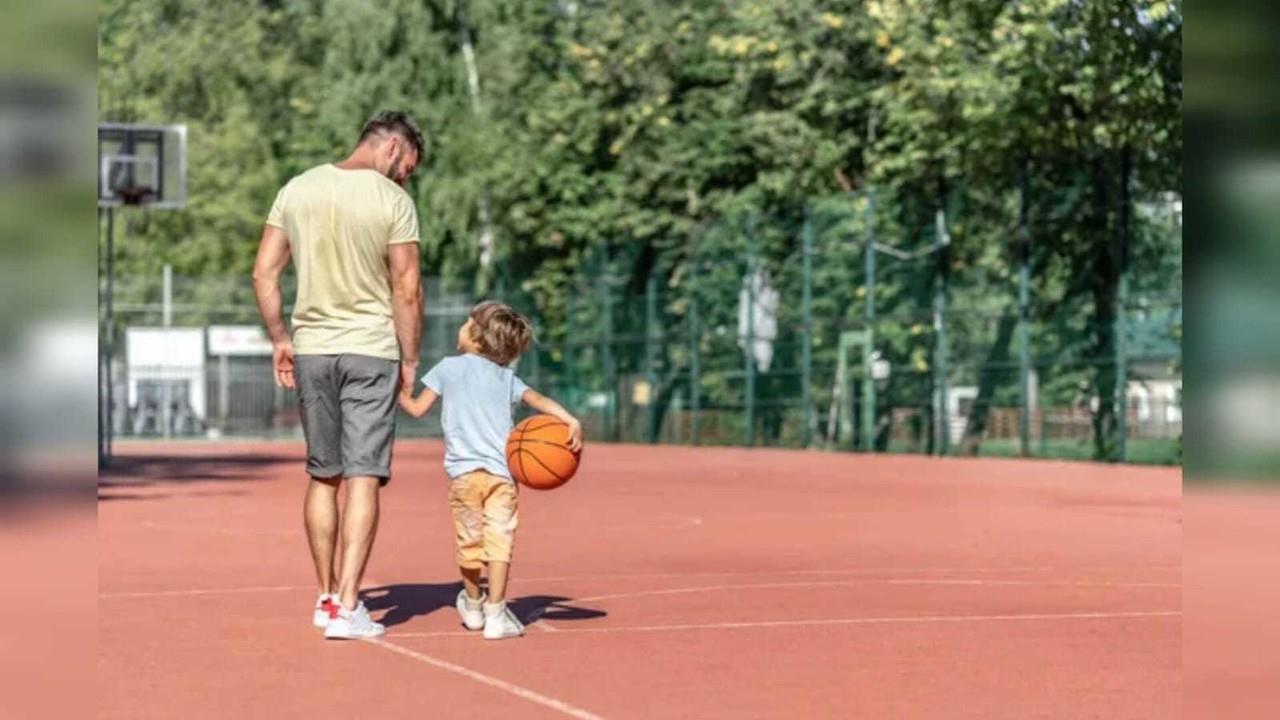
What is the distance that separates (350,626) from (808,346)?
29.0 m

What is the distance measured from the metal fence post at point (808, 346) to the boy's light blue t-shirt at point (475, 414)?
28.4 metres

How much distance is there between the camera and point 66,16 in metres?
2.37

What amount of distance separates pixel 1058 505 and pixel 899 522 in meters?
3.45

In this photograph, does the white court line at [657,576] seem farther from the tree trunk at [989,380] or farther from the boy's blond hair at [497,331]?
the tree trunk at [989,380]

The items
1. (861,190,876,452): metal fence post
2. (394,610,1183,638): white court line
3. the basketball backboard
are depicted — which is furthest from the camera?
(861,190,876,452): metal fence post

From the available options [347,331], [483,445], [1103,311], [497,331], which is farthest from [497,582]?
[1103,311]

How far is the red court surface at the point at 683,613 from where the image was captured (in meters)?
7.37

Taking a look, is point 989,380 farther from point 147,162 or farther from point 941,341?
point 147,162

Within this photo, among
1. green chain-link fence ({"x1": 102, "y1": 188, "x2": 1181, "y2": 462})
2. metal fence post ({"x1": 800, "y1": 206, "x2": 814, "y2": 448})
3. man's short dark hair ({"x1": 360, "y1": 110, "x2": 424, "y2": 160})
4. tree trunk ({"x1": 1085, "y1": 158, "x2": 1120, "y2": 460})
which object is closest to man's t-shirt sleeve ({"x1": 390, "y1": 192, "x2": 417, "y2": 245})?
man's short dark hair ({"x1": 360, "y1": 110, "x2": 424, "y2": 160})

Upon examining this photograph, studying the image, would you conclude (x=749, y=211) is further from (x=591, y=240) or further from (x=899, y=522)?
(x=899, y=522)

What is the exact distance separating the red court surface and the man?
0.42 meters

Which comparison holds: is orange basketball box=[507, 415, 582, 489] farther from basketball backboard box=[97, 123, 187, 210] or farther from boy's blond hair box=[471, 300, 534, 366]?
basketball backboard box=[97, 123, 187, 210]

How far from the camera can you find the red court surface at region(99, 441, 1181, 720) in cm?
737

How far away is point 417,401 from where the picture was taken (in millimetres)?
9055
